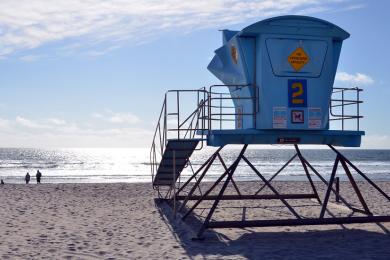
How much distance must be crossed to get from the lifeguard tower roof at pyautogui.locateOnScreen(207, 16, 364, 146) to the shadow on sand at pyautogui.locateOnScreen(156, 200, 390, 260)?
7.53 ft

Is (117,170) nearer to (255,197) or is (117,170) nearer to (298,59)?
(255,197)

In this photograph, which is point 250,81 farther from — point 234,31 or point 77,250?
point 77,250

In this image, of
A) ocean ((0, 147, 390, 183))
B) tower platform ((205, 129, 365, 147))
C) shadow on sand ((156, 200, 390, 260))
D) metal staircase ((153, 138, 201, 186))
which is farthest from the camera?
ocean ((0, 147, 390, 183))

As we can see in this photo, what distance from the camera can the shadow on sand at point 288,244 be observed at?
9695 millimetres

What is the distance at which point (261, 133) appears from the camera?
445 inches

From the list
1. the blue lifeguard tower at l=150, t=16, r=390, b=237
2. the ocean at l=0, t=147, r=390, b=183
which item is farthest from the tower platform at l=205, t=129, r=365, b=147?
the ocean at l=0, t=147, r=390, b=183

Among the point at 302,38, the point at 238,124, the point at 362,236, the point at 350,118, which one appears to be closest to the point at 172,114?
the point at 238,124

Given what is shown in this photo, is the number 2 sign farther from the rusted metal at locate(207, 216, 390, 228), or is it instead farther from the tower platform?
the rusted metal at locate(207, 216, 390, 228)

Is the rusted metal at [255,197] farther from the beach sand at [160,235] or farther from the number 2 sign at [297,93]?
the number 2 sign at [297,93]

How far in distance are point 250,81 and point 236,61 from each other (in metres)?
Answer: 0.77

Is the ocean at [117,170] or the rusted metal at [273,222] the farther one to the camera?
the ocean at [117,170]

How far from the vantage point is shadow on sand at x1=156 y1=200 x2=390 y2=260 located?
9.70 metres

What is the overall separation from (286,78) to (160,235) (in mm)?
4910

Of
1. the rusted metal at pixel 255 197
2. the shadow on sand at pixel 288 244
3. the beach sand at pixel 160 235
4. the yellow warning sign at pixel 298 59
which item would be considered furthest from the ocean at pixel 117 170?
the yellow warning sign at pixel 298 59
